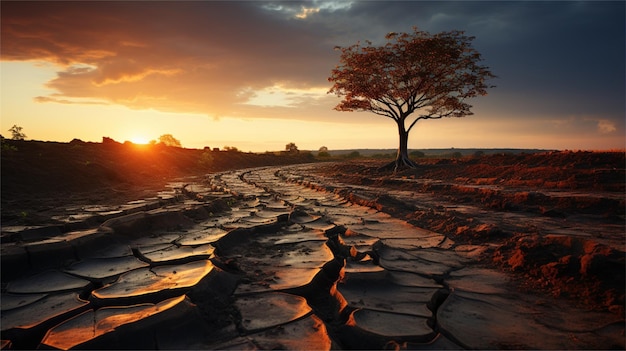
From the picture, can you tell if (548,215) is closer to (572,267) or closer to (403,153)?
(572,267)

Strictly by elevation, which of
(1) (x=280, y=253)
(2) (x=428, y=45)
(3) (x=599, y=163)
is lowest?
(1) (x=280, y=253)

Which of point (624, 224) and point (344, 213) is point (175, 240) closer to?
point (344, 213)

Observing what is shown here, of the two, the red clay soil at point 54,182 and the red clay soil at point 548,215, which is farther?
the red clay soil at point 54,182

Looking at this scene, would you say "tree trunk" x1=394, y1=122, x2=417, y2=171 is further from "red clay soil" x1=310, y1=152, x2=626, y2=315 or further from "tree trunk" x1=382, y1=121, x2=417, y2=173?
"red clay soil" x1=310, y1=152, x2=626, y2=315

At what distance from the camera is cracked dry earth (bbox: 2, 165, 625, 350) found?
173 centimetres

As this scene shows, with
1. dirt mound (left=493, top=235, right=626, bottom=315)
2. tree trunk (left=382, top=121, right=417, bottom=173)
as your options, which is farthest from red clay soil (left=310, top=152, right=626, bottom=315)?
tree trunk (left=382, top=121, right=417, bottom=173)

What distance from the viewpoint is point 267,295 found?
2.29 meters

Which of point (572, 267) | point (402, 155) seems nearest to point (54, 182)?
point (572, 267)

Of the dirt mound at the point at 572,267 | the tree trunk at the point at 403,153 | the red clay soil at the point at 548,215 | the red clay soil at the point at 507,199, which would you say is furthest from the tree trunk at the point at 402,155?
the dirt mound at the point at 572,267

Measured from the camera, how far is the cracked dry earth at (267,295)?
1729 mm

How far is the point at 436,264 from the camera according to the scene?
289 cm

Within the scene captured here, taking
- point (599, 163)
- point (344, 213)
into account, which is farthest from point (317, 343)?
point (599, 163)

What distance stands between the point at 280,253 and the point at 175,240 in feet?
4.27

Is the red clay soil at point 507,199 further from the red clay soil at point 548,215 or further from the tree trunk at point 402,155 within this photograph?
the tree trunk at point 402,155
